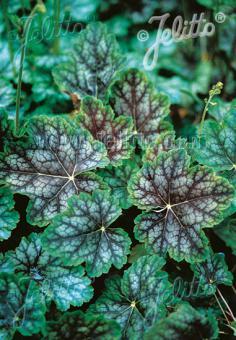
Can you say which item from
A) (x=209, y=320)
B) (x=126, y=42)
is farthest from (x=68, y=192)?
(x=126, y=42)

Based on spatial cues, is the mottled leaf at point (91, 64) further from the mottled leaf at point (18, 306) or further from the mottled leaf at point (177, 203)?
the mottled leaf at point (18, 306)

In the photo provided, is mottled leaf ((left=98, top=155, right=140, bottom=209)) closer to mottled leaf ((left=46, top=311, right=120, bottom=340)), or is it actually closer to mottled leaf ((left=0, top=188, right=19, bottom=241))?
mottled leaf ((left=0, top=188, right=19, bottom=241))

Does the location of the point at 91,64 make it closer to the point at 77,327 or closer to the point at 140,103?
the point at 140,103

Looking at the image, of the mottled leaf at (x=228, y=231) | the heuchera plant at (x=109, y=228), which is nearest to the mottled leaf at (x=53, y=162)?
the heuchera plant at (x=109, y=228)

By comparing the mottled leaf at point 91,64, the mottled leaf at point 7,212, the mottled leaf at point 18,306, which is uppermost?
the mottled leaf at point 91,64

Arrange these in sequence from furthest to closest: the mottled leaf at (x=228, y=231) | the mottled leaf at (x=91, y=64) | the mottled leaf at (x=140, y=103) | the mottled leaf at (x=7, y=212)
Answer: the mottled leaf at (x=91, y=64) < the mottled leaf at (x=140, y=103) < the mottled leaf at (x=228, y=231) < the mottled leaf at (x=7, y=212)

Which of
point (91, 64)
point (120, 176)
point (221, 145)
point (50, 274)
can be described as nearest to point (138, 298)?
point (50, 274)

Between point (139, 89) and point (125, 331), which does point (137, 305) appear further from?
point (139, 89)

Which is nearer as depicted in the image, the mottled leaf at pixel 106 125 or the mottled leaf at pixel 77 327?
the mottled leaf at pixel 77 327
